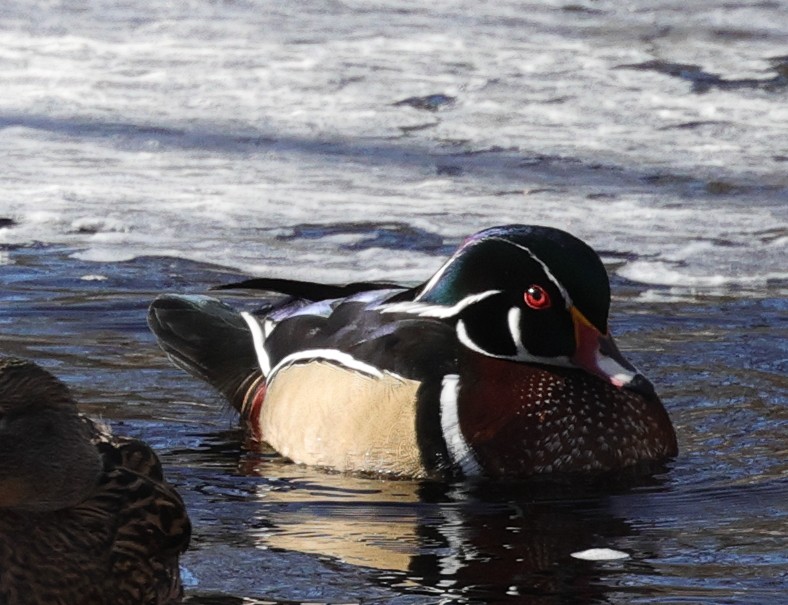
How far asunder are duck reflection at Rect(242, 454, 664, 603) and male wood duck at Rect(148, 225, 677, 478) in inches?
4.0

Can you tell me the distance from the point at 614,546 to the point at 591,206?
440cm

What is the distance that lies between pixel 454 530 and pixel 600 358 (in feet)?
3.05

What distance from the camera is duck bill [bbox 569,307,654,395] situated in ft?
19.0

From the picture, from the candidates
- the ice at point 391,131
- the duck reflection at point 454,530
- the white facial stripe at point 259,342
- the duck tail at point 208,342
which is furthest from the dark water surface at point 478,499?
the ice at point 391,131

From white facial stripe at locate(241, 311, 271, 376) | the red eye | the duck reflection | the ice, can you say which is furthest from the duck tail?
the ice

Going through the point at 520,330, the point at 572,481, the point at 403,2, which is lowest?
the point at 572,481

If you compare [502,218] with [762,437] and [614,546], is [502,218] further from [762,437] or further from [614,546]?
[614,546]

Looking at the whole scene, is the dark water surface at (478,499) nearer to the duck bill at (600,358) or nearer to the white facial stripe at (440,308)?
the duck bill at (600,358)

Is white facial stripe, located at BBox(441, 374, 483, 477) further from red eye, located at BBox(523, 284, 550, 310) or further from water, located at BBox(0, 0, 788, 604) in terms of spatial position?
red eye, located at BBox(523, 284, 550, 310)

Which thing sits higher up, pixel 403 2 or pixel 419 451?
pixel 403 2

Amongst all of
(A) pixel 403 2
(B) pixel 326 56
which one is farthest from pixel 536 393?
(A) pixel 403 2

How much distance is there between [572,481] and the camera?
18.6 feet

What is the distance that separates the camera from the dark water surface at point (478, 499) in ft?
15.2

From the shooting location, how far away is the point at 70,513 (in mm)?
4422
